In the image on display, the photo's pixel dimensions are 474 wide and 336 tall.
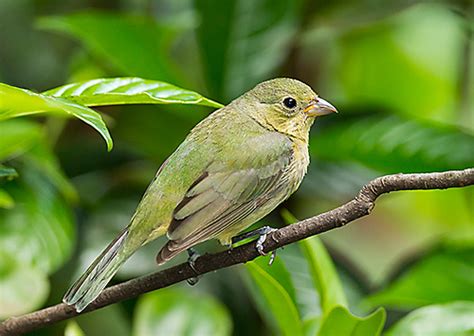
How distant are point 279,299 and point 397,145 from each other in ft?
3.20

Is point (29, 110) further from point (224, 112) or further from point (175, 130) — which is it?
point (175, 130)

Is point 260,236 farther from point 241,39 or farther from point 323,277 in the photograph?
point 241,39

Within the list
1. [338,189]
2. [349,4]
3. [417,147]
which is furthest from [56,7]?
[417,147]

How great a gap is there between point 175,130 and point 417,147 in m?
0.95

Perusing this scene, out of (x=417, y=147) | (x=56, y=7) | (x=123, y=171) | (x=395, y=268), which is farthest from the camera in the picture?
(x=56, y=7)

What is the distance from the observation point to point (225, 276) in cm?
326

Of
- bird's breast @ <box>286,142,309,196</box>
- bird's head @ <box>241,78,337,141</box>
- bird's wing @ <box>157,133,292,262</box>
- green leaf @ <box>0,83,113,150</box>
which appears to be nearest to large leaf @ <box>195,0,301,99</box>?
bird's head @ <box>241,78,337,141</box>

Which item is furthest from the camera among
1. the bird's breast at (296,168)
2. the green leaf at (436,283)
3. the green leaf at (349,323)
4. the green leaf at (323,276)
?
the green leaf at (436,283)

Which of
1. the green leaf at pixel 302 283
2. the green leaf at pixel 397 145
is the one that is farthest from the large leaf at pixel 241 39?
the green leaf at pixel 302 283

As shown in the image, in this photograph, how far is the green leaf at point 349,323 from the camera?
2027mm

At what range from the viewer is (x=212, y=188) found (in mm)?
2240

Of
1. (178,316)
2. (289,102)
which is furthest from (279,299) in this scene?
(289,102)

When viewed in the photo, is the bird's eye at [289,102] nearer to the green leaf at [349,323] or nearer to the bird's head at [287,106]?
the bird's head at [287,106]

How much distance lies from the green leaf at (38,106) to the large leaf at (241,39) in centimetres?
156
